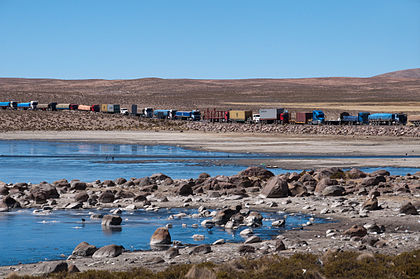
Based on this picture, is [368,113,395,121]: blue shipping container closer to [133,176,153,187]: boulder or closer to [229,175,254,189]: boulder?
[229,175,254,189]: boulder

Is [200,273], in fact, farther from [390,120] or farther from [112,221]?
[390,120]

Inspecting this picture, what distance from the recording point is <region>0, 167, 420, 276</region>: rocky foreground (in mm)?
14078

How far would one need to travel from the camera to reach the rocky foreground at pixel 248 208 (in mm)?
14078

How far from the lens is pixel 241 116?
10269 centimetres

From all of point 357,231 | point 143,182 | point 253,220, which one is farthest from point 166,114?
point 357,231

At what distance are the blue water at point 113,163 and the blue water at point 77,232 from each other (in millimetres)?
12285

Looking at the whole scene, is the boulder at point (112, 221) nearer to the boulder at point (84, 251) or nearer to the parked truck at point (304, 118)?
the boulder at point (84, 251)

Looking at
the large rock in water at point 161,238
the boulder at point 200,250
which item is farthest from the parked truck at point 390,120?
the boulder at point 200,250

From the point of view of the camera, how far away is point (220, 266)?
11.9 meters

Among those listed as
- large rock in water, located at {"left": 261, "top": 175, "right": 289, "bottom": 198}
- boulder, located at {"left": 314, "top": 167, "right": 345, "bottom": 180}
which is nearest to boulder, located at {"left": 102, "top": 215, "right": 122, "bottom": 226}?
large rock in water, located at {"left": 261, "top": 175, "right": 289, "bottom": 198}

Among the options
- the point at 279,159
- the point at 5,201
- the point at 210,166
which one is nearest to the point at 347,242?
the point at 5,201

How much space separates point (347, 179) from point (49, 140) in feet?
158

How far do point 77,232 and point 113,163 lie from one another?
25.1 meters

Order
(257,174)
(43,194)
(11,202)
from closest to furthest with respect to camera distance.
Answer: (11,202), (43,194), (257,174)
